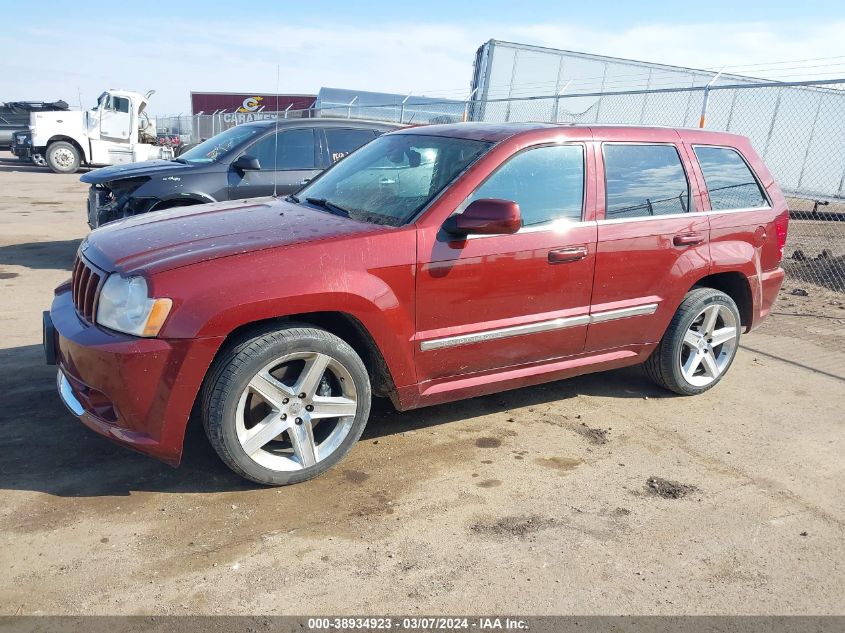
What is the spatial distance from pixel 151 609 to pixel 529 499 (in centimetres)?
176

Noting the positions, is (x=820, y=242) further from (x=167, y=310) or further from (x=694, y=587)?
(x=167, y=310)

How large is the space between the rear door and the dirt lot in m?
0.65

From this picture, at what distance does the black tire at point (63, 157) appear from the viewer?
2228 cm

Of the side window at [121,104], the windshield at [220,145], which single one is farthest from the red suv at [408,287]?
the side window at [121,104]

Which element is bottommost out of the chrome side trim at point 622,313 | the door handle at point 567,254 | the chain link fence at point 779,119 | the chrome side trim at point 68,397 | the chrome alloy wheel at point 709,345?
the chrome side trim at point 68,397

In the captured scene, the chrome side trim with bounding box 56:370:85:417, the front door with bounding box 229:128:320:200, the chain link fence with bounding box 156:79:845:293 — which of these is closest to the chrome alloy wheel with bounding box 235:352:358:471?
the chrome side trim with bounding box 56:370:85:417

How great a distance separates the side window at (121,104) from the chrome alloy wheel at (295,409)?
20.7 meters

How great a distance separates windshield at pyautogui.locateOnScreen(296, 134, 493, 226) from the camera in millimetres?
3863

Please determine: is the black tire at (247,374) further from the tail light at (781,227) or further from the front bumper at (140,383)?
the tail light at (781,227)

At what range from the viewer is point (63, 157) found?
22.5 meters

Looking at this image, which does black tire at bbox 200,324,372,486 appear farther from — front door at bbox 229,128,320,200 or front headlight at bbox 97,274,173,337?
front door at bbox 229,128,320,200

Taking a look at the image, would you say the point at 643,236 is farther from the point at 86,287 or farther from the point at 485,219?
the point at 86,287

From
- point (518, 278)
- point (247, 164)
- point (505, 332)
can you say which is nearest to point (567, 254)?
point (518, 278)

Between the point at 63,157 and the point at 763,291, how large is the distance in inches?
895
